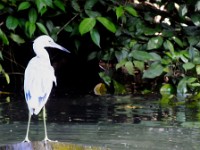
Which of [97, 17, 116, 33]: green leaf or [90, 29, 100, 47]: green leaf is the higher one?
[97, 17, 116, 33]: green leaf

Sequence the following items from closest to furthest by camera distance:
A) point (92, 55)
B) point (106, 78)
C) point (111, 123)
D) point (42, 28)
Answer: point (111, 123) → point (42, 28) → point (106, 78) → point (92, 55)

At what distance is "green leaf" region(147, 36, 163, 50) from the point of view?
7727 millimetres

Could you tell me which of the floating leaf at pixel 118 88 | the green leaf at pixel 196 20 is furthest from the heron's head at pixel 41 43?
the green leaf at pixel 196 20

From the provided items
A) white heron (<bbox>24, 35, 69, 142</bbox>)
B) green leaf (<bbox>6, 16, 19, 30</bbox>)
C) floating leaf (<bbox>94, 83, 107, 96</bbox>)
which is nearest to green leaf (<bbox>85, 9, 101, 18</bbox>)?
green leaf (<bbox>6, 16, 19, 30</bbox>)

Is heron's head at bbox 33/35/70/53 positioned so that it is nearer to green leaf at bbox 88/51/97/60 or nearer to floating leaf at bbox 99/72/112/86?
floating leaf at bbox 99/72/112/86

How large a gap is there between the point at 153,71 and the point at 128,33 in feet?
2.28

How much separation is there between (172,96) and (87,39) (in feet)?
5.12

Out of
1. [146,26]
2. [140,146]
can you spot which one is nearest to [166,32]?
[146,26]

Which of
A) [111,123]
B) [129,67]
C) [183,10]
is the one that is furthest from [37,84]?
[183,10]

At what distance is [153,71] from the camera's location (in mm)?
7473

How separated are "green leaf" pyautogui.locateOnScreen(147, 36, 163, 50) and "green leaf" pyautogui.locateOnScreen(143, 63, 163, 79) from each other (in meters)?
0.28

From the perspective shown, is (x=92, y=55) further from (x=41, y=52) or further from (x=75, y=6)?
(x=41, y=52)

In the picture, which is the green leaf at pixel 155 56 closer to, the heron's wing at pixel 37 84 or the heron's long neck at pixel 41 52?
the heron's long neck at pixel 41 52

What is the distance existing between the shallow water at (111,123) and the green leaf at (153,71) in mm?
292
